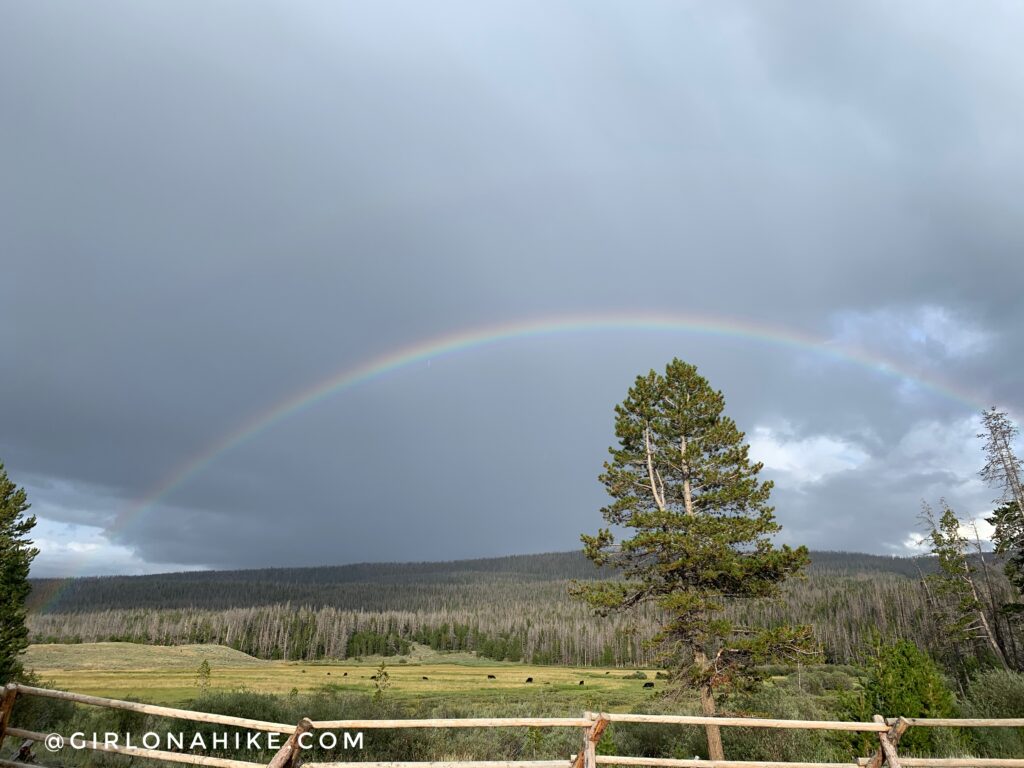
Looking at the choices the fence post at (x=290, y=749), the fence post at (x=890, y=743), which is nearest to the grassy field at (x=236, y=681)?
the fence post at (x=890, y=743)

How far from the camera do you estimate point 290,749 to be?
6738 mm

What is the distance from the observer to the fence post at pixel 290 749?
6545mm

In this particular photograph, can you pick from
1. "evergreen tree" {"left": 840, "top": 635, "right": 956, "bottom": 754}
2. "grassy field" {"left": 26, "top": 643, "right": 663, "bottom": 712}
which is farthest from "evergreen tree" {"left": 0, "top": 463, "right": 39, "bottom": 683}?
"evergreen tree" {"left": 840, "top": 635, "right": 956, "bottom": 754}

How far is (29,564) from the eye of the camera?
1105 inches

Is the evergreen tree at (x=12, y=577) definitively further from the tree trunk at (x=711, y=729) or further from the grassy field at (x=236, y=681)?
the tree trunk at (x=711, y=729)

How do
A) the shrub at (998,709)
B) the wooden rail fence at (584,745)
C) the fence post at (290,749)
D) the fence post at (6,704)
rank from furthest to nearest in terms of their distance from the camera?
the shrub at (998,709) → the fence post at (6,704) → the wooden rail fence at (584,745) → the fence post at (290,749)

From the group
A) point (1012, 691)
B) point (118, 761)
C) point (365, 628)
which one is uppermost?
point (118, 761)

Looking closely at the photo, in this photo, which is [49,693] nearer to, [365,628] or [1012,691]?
[1012,691]

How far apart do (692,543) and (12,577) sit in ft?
98.3

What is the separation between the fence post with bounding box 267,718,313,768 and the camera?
6545mm

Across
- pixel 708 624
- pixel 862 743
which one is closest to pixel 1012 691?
pixel 862 743

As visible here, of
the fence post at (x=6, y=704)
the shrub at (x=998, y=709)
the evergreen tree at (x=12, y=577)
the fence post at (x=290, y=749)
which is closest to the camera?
the fence post at (x=290, y=749)

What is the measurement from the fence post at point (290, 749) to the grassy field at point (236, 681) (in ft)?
130

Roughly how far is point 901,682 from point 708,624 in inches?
267
